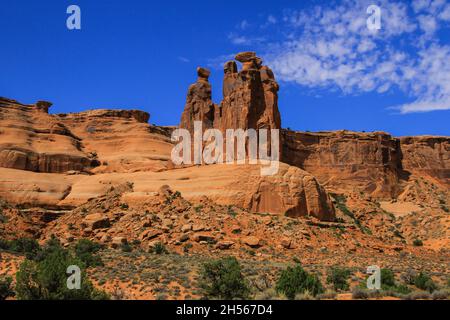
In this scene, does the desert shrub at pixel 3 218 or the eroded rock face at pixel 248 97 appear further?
the eroded rock face at pixel 248 97

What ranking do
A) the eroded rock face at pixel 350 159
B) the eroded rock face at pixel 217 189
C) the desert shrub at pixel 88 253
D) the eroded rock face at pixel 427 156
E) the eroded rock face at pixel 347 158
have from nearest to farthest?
the desert shrub at pixel 88 253
the eroded rock face at pixel 217 189
the eroded rock face at pixel 350 159
the eroded rock face at pixel 347 158
the eroded rock face at pixel 427 156

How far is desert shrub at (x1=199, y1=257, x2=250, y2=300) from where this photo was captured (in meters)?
25.6

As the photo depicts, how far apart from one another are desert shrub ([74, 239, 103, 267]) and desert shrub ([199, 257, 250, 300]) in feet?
27.0

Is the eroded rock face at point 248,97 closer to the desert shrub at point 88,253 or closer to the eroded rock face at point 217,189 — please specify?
the eroded rock face at point 217,189

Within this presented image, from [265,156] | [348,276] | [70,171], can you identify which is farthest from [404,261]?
[70,171]

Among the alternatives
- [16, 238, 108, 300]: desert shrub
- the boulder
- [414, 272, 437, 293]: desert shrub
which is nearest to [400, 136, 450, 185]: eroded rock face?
the boulder

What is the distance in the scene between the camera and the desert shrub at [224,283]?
84.1ft

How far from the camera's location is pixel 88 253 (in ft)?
115

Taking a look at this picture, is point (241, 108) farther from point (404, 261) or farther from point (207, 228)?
point (404, 261)

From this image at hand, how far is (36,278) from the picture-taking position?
25.6 metres

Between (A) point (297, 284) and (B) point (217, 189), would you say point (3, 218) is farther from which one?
(A) point (297, 284)

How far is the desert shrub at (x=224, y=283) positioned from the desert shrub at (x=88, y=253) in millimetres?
8243

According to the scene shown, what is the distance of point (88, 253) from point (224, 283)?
12.3m

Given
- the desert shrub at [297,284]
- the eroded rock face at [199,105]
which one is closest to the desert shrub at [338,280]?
the desert shrub at [297,284]
